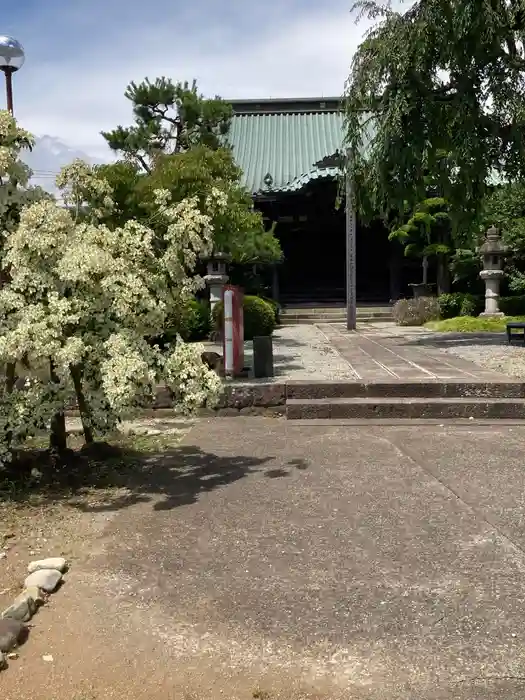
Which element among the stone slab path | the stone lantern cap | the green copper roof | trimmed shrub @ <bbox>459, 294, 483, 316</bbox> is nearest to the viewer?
the stone slab path

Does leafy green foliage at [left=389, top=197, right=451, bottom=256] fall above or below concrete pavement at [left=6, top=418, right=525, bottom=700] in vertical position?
above

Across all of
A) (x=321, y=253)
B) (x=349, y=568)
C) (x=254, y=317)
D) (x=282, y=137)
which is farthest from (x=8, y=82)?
(x=282, y=137)

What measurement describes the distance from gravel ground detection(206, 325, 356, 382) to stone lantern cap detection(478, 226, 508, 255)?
19.1 feet

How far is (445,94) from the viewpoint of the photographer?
13.3 m

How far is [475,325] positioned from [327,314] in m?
6.25

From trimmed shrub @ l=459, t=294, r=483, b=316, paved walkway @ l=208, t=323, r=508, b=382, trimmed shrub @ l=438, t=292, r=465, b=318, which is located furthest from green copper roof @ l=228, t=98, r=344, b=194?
paved walkway @ l=208, t=323, r=508, b=382

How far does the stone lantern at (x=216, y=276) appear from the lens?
1725 cm

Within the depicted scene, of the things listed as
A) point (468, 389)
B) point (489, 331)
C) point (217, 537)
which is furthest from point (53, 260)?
point (489, 331)

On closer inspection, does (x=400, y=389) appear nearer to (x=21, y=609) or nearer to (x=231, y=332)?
(x=231, y=332)

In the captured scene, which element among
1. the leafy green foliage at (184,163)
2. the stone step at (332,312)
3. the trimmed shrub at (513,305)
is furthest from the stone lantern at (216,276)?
the trimmed shrub at (513,305)

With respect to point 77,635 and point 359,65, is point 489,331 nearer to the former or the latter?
point 359,65

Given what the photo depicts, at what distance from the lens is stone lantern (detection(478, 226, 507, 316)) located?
1933 centimetres

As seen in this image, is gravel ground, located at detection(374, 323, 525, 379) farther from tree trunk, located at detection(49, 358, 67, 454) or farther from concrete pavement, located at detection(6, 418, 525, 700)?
tree trunk, located at detection(49, 358, 67, 454)

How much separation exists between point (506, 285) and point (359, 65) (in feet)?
33.2
